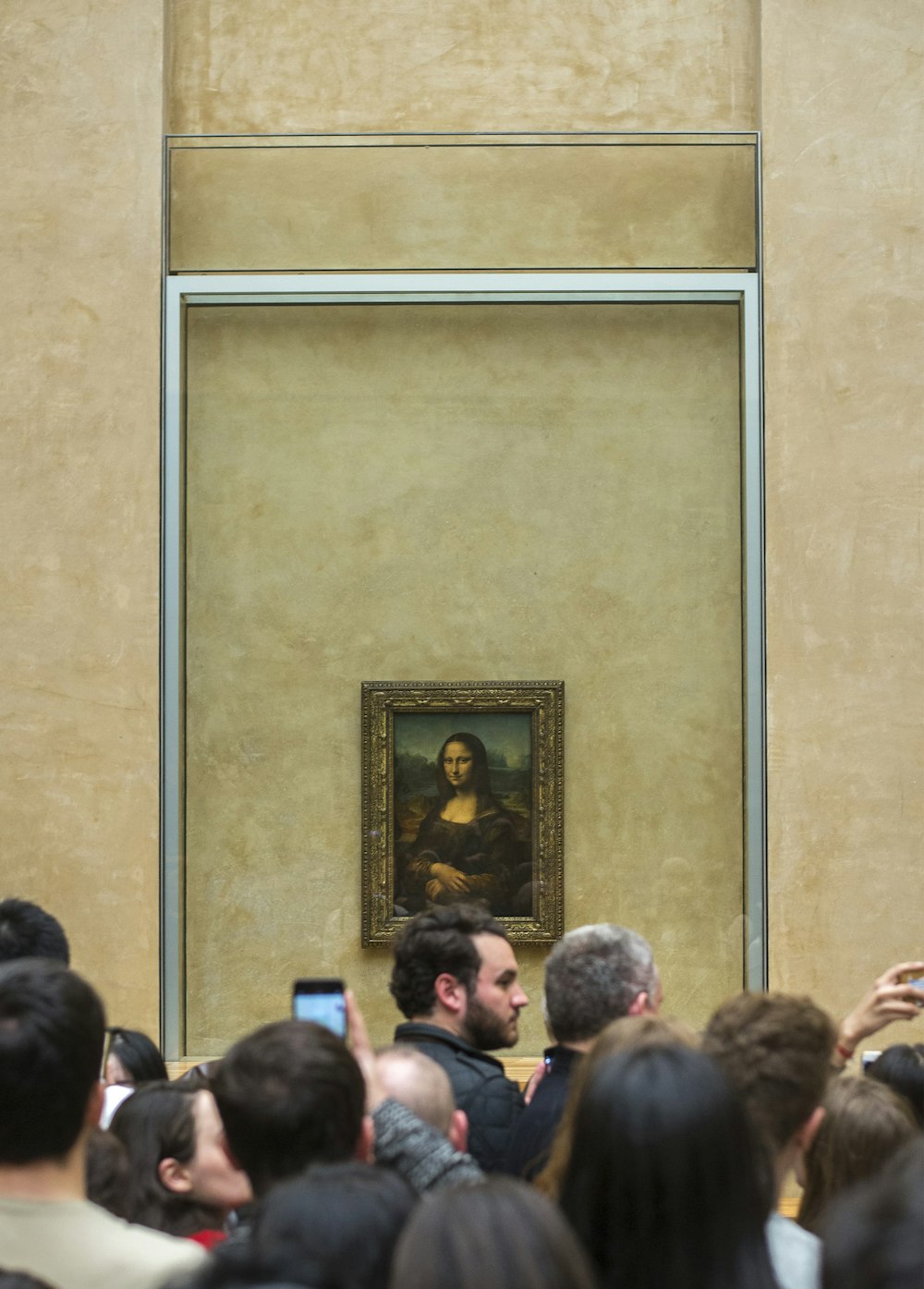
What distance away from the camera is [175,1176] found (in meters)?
4.52

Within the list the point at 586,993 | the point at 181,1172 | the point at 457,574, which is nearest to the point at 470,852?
the point at 457,574

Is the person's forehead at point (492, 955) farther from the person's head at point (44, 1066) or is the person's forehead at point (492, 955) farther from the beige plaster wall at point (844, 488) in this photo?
the beige plaster wall at point (844, 488)

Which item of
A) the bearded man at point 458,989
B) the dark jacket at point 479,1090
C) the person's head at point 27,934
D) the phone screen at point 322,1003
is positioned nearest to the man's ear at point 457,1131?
the phone screen at point 322,1003

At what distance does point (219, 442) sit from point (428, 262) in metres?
2.00

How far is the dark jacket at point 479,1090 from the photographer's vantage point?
5266 millimetres

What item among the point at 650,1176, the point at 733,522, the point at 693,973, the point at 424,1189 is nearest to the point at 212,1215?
the point at 424,1189

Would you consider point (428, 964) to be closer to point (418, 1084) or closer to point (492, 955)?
point (492, 955)

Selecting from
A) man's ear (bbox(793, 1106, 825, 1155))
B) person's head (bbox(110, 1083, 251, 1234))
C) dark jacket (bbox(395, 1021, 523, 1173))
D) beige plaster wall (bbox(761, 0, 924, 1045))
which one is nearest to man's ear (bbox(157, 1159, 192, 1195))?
person's head (bbox(110, 1083, 251, 1234))

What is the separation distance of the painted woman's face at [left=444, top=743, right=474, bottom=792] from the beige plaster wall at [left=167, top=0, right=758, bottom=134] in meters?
4.62

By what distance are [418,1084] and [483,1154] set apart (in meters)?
1.31

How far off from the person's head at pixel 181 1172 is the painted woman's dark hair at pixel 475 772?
23.1 feet

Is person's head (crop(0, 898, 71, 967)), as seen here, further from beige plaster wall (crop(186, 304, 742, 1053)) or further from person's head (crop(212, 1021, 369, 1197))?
beige plaster wall (crop(186, 304, 742, 1053))

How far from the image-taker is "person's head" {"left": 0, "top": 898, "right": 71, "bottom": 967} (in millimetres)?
5574

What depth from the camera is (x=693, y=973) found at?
11.4 meters
